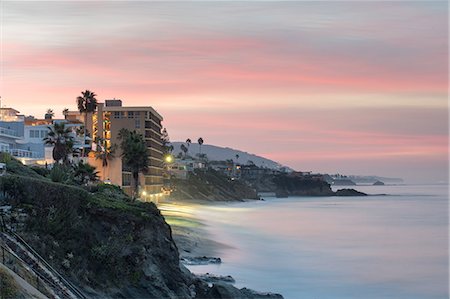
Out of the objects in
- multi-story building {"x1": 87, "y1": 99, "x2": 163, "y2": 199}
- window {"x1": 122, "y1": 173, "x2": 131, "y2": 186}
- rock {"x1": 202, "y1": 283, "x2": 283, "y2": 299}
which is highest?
multi-story building {"x1": 87, "y1": 99, "x2": 163, "y2": 199}

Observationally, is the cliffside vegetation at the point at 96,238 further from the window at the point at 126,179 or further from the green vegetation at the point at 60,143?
the window at the point at 126,179

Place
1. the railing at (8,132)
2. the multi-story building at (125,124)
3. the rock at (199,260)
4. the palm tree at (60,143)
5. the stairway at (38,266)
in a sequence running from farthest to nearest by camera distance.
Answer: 1. the multi-story building at (125,124)
2. the railing at (8,132)
3. the palm tree at (60,143)
4. the rock at (199,260)
5. the stairway at (38,266)

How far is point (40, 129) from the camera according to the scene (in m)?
96.4

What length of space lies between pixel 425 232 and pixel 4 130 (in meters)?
70.8

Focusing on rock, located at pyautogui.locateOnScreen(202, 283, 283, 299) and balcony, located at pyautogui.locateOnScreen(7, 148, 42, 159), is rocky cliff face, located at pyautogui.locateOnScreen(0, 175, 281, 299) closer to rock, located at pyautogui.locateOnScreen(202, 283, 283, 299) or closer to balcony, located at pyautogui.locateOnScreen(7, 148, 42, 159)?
rock, located at pyautogui.locateOnScreen(202, 283, 283, 299)

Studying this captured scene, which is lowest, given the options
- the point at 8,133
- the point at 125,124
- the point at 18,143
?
the point at 18,143

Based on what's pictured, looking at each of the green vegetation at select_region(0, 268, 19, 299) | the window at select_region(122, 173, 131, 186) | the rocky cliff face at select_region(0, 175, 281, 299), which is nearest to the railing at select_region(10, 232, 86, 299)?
the rocky cliff face at select_region(0, 175, 281, 299)

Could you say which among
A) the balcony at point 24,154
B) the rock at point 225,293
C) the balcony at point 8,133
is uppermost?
the balcony at point 8,133

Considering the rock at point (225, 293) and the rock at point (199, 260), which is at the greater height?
the rock at point (225, 293)

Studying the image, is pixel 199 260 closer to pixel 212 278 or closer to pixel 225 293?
pixel 212 278

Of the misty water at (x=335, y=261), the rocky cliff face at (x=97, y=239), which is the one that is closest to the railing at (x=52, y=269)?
the rocky cliff face at (x=97, y=239)

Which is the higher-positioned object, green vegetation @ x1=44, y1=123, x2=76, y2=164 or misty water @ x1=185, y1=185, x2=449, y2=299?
green vegetation @ x1=44, y1=123, x2=76, y2=164

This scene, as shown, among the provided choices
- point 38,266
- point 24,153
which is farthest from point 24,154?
point 38,266

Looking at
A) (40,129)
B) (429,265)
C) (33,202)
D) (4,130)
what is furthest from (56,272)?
(40,129)
